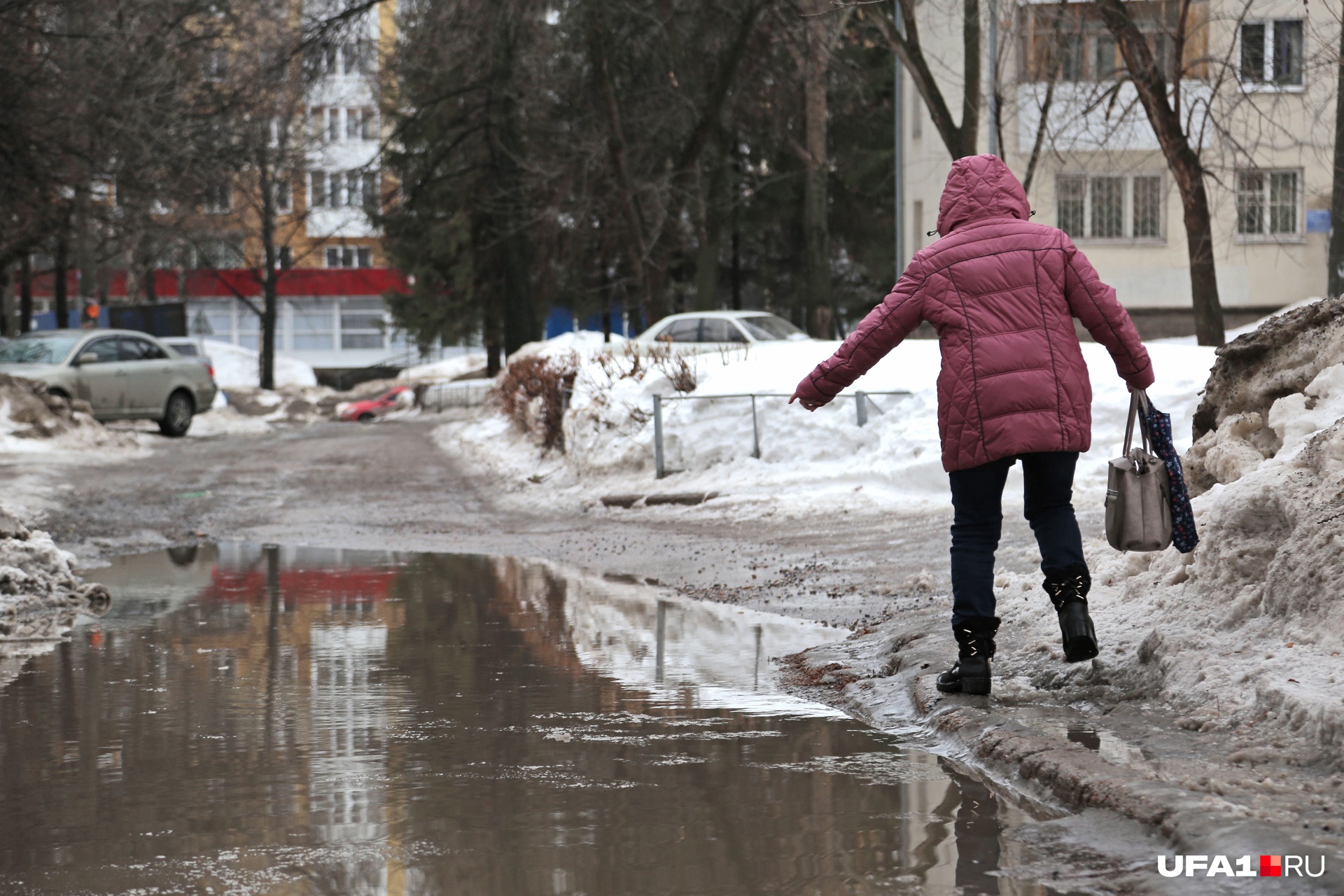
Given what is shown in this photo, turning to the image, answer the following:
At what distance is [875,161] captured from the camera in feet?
134

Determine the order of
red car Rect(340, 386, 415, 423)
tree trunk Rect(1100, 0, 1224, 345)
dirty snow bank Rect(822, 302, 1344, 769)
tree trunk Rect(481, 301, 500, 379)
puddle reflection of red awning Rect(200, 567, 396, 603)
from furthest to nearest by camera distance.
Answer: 1. red car Rect(340, 386, 415, 423)
2. tree trunk Rect(481, 301, 500, 379)
3. tree trunk Rect(1100, 0, 1224, 345)
4. puddle reflection of red awning Rect(200, 567, 396, 603)
5. dirty snow bank Rect(822, 302, 1344, 769)

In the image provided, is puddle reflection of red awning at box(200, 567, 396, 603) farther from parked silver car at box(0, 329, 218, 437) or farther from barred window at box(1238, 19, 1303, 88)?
parked silver car at box(0, 329, 218, 437)

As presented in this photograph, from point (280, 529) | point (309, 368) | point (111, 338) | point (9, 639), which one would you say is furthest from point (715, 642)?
point (309, 368)

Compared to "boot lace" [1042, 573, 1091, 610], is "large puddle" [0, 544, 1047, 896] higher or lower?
lower

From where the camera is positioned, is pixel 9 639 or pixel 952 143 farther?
pixel 952 143

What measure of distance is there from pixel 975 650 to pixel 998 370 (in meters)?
1.01

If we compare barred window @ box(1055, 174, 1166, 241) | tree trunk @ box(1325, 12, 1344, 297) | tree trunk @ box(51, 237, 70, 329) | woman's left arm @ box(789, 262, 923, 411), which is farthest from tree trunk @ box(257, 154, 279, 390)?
woman's left arm @ box(789, 262, 923, 411)

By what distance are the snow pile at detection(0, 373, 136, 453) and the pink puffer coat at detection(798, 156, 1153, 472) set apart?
16767 millimetres

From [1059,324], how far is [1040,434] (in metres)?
0.39

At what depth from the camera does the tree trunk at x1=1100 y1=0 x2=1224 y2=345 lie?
16281 millimetres

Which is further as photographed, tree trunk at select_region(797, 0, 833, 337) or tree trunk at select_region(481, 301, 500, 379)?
tree trunk at select_region(481, 301, 500, 379)

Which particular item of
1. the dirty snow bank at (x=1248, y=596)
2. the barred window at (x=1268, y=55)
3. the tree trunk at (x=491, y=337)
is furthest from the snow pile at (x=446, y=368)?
the dirty snow bank at (x=1248, y=596)

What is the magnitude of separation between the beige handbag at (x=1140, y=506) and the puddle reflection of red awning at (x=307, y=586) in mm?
4768

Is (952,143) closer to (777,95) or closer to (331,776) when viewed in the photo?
(777,95)
